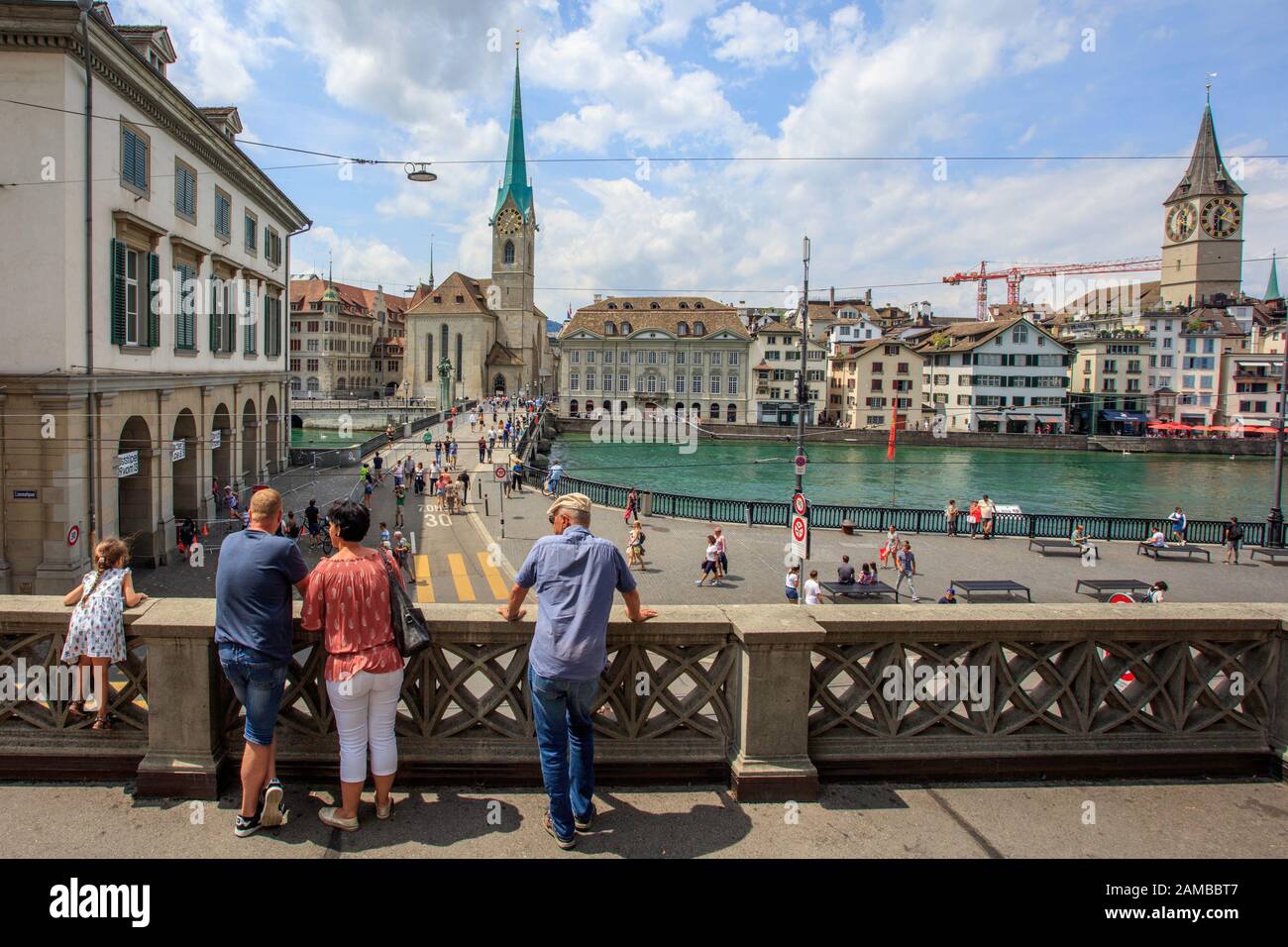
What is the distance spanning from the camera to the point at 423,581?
2162cm

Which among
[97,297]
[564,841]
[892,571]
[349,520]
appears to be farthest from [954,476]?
[349,520]

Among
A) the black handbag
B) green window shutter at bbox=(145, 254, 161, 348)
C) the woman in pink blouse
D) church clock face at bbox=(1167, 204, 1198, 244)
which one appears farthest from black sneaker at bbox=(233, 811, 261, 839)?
church clock face at bbox=(1167, 204, 1198, 244)

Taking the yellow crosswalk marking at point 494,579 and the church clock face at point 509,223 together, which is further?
the church clock face at point 509,223

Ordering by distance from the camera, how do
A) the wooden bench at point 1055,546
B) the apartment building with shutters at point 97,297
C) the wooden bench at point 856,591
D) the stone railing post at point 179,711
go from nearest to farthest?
the stone railing post at point 179,711 < the apartment building with shutters at point 97,297 < the wooden bench at point 856,591 < the wooden bench at point 1055,546

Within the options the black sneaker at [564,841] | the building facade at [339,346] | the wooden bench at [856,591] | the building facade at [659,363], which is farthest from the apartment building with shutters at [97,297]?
the building facade at [339,346]

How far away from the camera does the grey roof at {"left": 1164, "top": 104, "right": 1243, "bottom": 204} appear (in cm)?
14388

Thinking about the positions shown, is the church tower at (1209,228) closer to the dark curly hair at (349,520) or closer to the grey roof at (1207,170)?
the grey roof at (1207,170)

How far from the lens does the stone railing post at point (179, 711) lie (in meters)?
4.24

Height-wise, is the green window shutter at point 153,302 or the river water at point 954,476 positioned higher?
the green window shutter at point 153,302

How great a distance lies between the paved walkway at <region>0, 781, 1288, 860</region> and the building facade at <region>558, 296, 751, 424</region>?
336ft

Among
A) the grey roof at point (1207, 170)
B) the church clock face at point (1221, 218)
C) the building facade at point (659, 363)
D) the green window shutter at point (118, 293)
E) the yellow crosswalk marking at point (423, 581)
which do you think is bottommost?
the yellow crosswalk marking at point (423, 581)

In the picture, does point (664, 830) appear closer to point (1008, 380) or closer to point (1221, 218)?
point (1008, 380)

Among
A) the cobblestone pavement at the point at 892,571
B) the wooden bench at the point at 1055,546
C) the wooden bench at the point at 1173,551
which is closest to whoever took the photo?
the cobblestone pavement at the point at 892,571

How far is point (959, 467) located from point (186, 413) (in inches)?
2514
